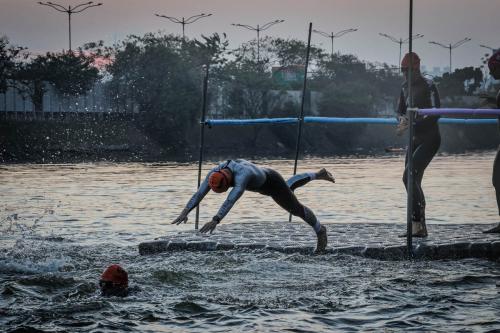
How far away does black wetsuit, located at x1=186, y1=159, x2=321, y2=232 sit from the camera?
41.2 ft

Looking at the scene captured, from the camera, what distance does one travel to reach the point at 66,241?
1672cm

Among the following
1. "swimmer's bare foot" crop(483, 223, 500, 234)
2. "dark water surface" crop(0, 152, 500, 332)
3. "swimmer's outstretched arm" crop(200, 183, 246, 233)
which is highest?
"swimmer's outstretched arm" crop(200, 183, 246, 233)

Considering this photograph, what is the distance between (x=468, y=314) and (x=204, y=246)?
15.7 ft

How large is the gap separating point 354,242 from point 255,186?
74.5 inches

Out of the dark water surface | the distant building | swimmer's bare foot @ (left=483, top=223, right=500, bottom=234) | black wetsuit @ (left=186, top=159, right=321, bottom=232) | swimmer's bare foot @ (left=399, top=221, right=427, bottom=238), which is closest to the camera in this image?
the dark water surface

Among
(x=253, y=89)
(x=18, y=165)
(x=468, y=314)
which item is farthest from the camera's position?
(x=253, y=89)

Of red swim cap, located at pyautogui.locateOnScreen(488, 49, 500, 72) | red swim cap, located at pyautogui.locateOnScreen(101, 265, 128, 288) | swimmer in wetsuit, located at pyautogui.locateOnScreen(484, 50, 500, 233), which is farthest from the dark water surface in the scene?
red swim cap, located at pyautogui.locateOnScreen(488, 49, 500, 72)

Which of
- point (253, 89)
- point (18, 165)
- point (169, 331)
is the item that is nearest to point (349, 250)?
point (169, 331)

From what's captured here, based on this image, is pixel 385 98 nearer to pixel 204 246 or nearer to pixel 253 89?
pixel 253 89

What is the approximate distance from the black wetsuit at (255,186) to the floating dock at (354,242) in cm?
61

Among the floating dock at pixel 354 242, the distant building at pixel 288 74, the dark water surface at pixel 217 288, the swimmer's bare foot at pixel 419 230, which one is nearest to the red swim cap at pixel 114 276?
the dark water surface at pixel 217 288

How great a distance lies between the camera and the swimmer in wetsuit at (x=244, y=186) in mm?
12367

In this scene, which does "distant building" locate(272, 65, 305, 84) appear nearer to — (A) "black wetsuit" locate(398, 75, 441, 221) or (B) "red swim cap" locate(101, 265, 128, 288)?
(A) "black wetsuit" locate(398, 75, 441, 221)

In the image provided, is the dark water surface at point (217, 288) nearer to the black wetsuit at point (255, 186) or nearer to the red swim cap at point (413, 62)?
the black wetsuit at point (255, 186)
